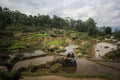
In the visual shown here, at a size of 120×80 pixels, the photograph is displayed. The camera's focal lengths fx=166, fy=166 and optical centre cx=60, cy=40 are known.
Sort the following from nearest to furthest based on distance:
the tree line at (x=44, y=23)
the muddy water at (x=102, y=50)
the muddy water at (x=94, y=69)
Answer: the muddy water at (x=94, y=69) < the muddy water at (x=102, y=50) < the tree line at (x=44, y=23)

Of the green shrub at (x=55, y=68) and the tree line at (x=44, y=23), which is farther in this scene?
the tree line at (x=44, y=23)

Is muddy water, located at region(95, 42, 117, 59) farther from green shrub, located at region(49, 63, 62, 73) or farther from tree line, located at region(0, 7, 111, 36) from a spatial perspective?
tree line, located at region(0, 7, 111, 36)

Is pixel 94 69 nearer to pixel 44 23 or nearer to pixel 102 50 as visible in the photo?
pixel 102 50

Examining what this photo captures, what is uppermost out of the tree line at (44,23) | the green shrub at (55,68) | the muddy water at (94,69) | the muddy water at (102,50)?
the tree line at (44,23)

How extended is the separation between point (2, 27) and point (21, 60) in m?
41.6

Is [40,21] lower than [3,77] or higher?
higher

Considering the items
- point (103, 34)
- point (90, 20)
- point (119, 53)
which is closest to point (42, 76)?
point (119, 53)

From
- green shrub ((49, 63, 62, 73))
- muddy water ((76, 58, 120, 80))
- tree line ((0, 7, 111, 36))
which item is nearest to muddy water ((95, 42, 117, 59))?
muddy water ((76, 58, 120, 80))

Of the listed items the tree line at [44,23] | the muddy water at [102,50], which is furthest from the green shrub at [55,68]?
the tree line at [44,23]

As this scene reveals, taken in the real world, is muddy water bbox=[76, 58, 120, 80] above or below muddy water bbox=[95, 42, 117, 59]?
below

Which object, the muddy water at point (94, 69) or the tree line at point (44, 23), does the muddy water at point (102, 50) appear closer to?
the muddy water at point (94, 69)

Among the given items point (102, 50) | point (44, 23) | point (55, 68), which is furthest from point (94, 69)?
point (44, 23)

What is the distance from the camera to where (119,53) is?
3453 centimetres

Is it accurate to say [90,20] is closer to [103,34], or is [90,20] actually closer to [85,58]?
[103,34]
